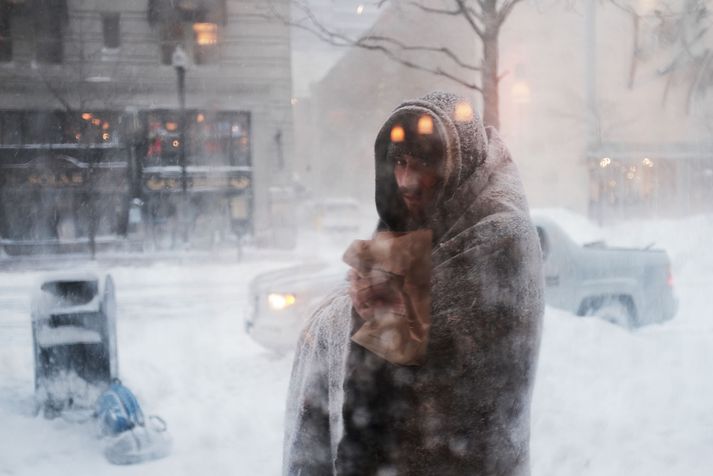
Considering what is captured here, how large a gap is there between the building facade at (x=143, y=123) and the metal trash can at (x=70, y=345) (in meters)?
3.69

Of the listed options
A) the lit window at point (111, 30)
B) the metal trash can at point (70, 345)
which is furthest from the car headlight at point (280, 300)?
the lit window at point (111, 30)

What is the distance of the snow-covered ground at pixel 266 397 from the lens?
4.22 meters

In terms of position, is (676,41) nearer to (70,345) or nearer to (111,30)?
(70,345)

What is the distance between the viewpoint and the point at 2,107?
8930mm

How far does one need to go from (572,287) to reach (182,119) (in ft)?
25.1

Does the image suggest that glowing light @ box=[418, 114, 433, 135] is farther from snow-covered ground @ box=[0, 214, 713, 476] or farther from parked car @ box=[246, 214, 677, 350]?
parked car @ box=[246, 214, 677, 350]

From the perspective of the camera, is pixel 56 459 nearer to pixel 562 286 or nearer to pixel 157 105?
pixel 562 286

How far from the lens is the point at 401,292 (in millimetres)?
1435

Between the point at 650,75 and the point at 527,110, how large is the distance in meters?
2.28

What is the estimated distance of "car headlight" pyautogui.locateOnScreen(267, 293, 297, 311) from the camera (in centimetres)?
635

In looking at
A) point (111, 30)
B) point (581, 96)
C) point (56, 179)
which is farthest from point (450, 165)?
point (581, 96)

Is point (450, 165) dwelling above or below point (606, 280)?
above

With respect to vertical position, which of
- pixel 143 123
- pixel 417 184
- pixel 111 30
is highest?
pixel 111 30

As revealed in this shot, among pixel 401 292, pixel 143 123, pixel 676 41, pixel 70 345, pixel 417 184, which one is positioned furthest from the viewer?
pixel 143 123
